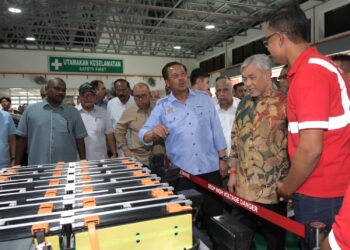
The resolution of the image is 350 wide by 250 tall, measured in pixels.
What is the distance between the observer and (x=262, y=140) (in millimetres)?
2119

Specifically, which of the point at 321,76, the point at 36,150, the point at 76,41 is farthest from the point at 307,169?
the point at 76,41

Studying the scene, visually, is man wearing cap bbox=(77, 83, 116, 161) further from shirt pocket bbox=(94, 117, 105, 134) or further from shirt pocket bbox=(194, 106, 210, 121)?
shirt pocket bbox=(194, 106, 210, 121)

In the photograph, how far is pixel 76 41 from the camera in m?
13.8

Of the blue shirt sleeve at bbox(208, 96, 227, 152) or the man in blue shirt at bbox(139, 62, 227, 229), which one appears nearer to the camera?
the man in blue shirt at bbox(139, 62, 227, 229)

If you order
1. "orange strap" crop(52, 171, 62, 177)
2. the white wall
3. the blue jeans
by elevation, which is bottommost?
the blue jeans

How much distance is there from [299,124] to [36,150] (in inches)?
108

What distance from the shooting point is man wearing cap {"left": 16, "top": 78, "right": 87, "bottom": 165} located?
10.7 ft

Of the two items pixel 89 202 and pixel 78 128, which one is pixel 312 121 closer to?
pixel 89 202

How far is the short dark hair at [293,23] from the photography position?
64.1 inches

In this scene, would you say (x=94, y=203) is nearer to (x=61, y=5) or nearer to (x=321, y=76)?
(x=321, y=76)

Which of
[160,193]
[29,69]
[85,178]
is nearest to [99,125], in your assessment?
[85,178]

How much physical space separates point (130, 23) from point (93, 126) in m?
8.02

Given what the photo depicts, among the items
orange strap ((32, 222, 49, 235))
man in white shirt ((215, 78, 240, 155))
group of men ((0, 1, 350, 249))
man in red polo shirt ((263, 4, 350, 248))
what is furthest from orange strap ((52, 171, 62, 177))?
man in white shirt ((215, 78, 240, 155))

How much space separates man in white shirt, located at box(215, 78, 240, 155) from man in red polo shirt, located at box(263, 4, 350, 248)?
6.74 feet
